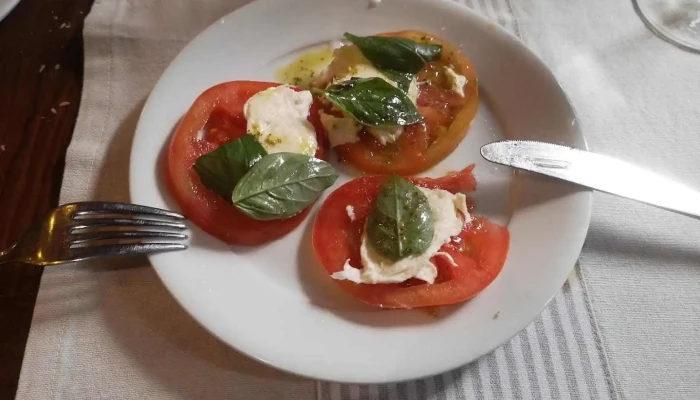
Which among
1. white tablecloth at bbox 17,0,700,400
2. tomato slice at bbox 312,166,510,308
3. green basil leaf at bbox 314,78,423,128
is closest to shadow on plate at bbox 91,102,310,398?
white tablecloth at bbox 17,0,700,400

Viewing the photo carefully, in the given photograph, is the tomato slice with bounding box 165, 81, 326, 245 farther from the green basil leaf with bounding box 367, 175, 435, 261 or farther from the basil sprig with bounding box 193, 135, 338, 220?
the green basil leaf with bounding box 367, 175, 435, 261

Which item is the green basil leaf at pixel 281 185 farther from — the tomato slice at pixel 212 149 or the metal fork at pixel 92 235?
the metal fork at pixel 92 235

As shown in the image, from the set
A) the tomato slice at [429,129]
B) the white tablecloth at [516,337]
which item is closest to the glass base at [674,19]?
the white tablecloth at [516,337]

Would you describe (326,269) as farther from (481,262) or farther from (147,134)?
(147,134)

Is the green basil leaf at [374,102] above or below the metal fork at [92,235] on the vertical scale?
above

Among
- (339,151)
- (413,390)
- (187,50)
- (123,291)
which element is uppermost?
(187,50)

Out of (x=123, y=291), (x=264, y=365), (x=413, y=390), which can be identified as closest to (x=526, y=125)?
(x=413, y=390)
